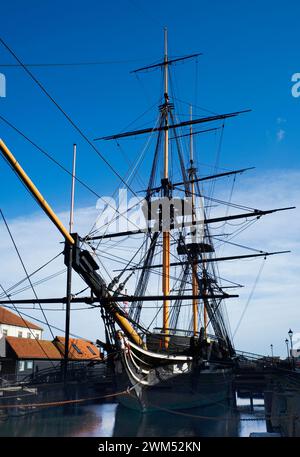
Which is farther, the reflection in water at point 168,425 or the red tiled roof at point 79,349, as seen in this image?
the red tiled roof at point 79,349

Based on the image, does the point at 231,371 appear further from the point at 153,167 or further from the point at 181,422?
the point at 153,167

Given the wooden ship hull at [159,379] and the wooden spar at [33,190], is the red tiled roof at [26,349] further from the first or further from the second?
the wooden spar at [33,190]

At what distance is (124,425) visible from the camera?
1991 cm

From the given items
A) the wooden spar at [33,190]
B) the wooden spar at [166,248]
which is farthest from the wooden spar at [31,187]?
the wooden spar at [166,248]

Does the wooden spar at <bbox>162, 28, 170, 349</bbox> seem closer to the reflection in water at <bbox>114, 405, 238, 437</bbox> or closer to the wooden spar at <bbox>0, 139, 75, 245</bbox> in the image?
the reflection in water at <bbox>114, 405, 238, 437</bbox>

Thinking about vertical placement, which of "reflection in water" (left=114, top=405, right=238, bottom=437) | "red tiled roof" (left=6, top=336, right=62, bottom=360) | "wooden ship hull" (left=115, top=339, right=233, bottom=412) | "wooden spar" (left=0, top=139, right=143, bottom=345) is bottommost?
"reflection in water" (left=114, top=405, right=238, bottom=437)

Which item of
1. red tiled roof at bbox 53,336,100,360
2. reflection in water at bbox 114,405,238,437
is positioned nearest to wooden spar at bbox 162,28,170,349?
reflection in water at bbox 114,405,238,437

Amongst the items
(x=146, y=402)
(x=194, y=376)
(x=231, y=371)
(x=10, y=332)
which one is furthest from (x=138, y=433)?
(x=10, y=332)

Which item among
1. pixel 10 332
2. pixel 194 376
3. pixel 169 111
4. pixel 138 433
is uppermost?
pixel 169 111

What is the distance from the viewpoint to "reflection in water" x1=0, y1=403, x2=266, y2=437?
17.6m

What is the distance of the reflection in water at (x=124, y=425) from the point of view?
17.6 m

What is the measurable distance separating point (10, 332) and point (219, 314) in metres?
22.5

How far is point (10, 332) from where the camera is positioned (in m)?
44.3

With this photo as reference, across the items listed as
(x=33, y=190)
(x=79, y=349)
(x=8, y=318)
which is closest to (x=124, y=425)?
(x=33, y=190)
